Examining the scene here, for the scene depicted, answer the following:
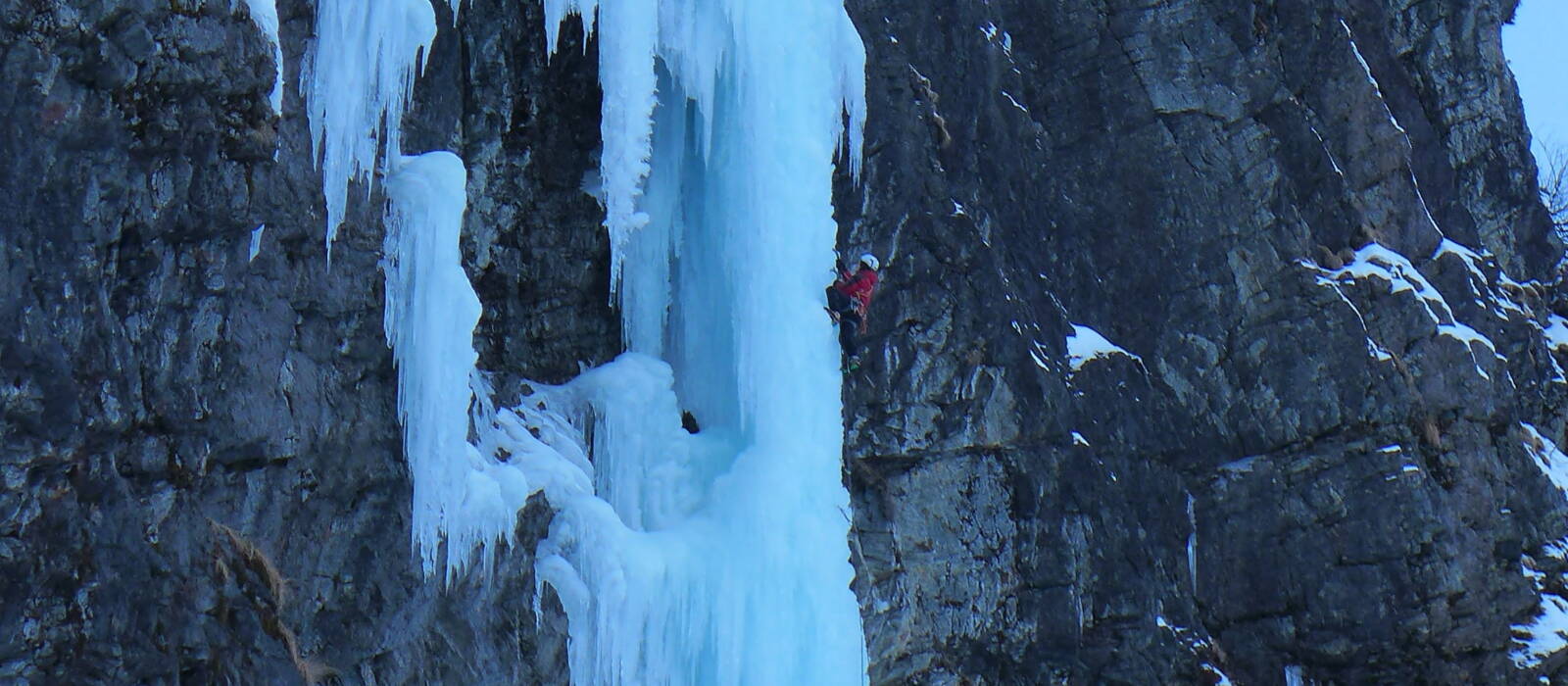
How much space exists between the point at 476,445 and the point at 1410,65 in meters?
12.5

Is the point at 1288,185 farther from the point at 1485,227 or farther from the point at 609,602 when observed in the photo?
the point at 609,602

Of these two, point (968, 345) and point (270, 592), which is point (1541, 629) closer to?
point (968, 345)

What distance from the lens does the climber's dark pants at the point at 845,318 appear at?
10.5 meters

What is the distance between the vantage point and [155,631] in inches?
282

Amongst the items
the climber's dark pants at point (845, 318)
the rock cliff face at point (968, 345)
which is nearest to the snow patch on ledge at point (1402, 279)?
the rock cliff face at point (968, 345)

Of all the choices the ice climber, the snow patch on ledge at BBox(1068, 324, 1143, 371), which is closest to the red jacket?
the ice climber

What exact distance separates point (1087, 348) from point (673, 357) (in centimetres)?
415

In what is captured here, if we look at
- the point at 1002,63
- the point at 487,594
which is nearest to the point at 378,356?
the point at 487,594

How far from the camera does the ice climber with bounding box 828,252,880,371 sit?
414 inches

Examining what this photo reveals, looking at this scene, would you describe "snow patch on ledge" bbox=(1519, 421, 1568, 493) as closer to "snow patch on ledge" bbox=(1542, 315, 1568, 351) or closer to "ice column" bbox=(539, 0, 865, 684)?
"snow patch on ledge" bbox=(1542, 315, 1568, 351)

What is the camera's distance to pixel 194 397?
739cm

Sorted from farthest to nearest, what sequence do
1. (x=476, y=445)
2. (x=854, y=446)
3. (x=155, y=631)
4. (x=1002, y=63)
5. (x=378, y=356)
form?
(x=1002, y=63) < (x=854, y=446) < (x=476, y=445) < (x=378, y=356) < (x=155, y=631)

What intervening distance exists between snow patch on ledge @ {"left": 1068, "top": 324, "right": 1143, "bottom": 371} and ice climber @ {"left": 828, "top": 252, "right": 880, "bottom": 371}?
92.3 inches

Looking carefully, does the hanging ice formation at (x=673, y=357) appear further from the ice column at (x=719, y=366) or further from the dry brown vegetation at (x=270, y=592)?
the dry brown vegetation at (x=270, y=592)
